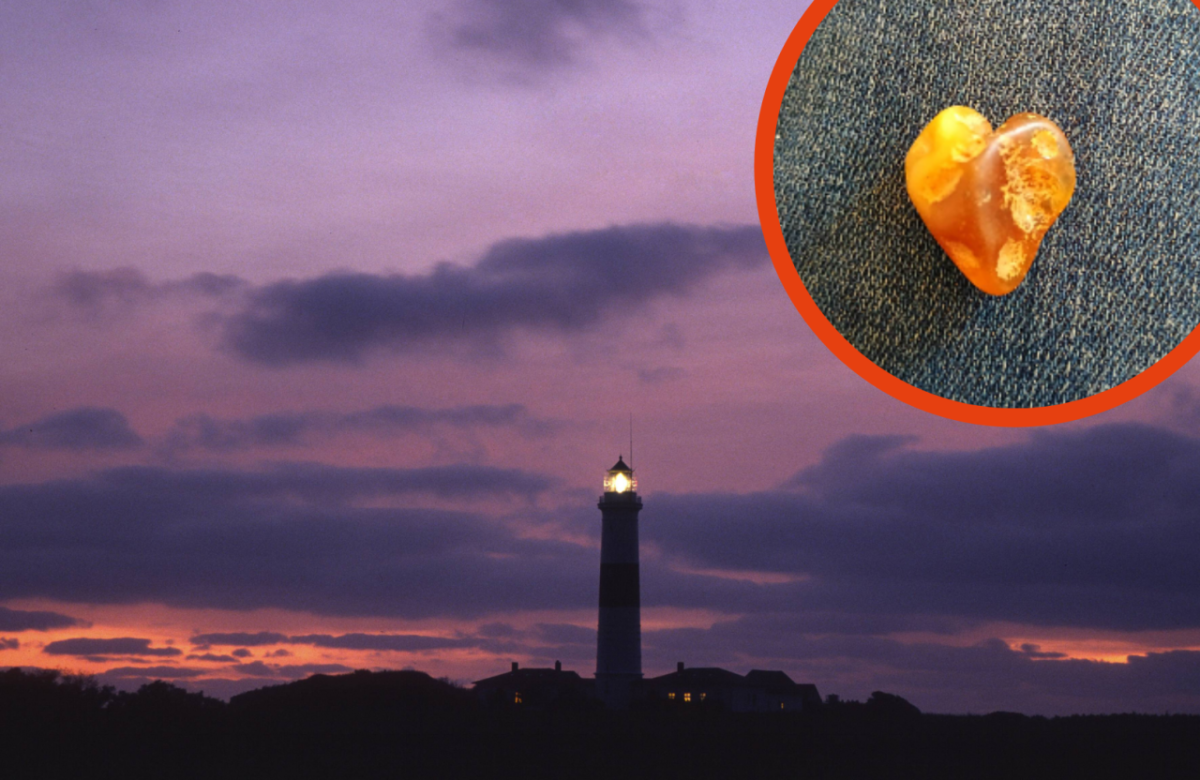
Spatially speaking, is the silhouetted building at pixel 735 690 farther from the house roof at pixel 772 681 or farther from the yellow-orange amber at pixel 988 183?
the yellow-orange amber at pixel 988 183

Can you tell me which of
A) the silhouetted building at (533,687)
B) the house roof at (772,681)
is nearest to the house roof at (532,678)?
the silhouetted building at (533,687)

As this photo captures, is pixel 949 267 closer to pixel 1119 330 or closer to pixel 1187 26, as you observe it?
pixel 1119 330

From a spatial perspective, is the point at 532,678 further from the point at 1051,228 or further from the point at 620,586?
the point at 1051,228

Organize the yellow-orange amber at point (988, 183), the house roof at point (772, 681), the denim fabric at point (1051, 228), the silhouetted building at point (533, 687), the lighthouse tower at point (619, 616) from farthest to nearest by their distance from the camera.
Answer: the house roof at point (772, 681), the silhouetted building at point (533, 687), the lighthouse tower at point (619, 616), the denim fabric at point (1051, 228), the yellow-orange amber at point (988, 183)

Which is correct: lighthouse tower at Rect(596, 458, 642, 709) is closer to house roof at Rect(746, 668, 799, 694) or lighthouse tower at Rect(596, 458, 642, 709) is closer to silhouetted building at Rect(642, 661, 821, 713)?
silhouetted building at Rect(642, 661, 821, 713)

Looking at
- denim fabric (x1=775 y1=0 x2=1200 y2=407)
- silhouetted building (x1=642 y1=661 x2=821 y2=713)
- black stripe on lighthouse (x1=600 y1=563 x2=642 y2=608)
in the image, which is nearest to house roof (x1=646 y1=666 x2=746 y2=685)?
silhouetted building (x1=642 y1=661 x2=821 y2=713)

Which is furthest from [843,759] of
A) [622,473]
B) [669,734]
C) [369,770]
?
[369,770]

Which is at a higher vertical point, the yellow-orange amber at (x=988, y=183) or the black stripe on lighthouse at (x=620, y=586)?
the black stripe on lighthouse at (x=620, y=586)

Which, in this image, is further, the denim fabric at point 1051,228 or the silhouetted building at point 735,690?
the silhouetted building at point 735,690
